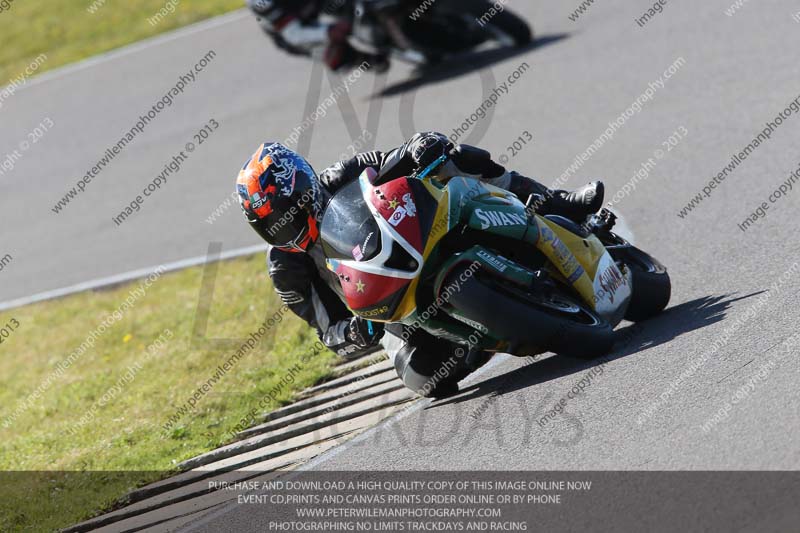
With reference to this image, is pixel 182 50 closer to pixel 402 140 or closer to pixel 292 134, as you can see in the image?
pixel 292 134

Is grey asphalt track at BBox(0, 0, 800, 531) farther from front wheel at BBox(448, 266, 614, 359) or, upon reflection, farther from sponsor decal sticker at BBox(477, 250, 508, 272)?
sponsor decal sticker at BBox(477, 250, 508, 272)

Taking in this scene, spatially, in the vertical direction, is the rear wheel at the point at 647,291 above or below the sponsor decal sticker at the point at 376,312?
above

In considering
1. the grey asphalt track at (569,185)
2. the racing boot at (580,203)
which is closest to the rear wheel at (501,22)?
the grey asphalt track at (569,185)

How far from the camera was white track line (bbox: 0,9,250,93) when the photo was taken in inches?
776

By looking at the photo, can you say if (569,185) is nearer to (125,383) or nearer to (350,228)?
(125,383)

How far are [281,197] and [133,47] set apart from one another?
47.7ft

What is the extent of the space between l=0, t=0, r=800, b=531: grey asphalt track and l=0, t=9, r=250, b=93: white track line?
0.16m

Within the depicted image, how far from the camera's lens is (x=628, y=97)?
11.9 m

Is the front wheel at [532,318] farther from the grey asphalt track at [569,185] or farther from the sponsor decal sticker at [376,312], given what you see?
the sponsor decal sticker at [376,312]

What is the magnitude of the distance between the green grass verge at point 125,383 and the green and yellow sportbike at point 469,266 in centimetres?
235

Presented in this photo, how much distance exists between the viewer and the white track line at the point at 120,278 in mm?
11660

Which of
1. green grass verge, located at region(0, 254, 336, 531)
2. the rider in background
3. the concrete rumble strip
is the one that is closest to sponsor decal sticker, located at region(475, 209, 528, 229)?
the concrete rumble strip

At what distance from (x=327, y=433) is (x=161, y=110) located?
11.4 meters

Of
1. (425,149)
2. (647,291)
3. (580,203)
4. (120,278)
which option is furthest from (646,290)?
(120,278)
